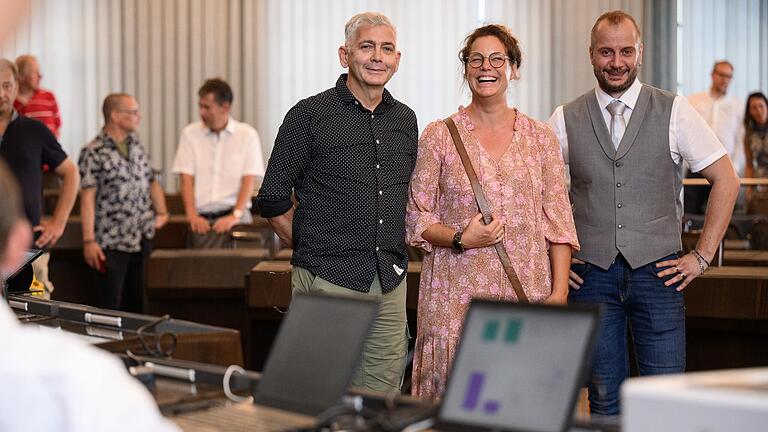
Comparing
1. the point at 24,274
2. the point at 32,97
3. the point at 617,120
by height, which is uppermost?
the point at 32,97

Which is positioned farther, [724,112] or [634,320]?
[724,112]

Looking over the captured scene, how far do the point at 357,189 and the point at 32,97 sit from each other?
5.79 metres

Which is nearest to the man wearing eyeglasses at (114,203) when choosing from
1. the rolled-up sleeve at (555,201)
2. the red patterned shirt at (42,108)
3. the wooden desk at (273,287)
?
the wooden desk at (273,287)

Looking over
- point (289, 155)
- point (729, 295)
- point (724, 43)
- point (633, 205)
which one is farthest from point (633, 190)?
point (724, 43)

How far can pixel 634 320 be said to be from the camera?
3273mm

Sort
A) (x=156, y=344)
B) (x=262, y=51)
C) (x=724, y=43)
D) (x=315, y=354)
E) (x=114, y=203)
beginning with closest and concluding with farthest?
1. (x=315, y=354)
2. (x=156, y=344)
3. (x=114, y=203)
4. (x=262, y=51)
5. (x=724, y=43)

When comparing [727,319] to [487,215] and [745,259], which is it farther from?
[487,215]

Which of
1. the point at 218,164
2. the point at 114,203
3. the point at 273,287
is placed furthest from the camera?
the point at 218,164

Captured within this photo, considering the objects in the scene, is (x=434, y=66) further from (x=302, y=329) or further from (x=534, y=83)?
(x=302, y=329)

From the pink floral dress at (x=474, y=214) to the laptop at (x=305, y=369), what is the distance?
126 centimetres

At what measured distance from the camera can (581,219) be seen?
3.28 metres

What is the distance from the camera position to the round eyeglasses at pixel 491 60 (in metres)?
3.04

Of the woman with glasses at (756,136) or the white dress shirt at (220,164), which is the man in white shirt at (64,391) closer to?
the white dress shirt at (220,164)

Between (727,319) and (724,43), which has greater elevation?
(724,43)
